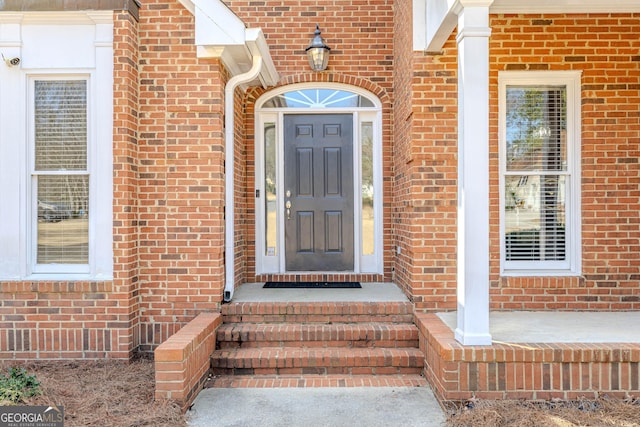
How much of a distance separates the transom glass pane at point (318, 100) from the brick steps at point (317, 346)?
2534mm

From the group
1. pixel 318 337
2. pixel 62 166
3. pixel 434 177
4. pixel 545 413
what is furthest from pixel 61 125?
pixel 545 413

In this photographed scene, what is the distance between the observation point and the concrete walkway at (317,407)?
3250mm

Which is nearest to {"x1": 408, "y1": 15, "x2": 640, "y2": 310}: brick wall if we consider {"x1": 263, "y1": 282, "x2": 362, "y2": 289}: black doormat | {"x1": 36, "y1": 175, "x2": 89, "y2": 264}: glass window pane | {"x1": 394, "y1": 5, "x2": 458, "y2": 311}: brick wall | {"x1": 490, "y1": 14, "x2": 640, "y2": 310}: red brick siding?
{"x1": 490, "y1": 14, "x2": 640, "y2": 310}: red brick siding

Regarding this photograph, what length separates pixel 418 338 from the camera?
13.9 feet

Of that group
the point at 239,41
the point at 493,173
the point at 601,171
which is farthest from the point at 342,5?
the point at 601,171

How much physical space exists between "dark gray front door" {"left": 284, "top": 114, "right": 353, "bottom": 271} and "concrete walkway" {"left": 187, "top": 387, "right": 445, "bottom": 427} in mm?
2257

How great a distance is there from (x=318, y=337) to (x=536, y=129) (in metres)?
3.03

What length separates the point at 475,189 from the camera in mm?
3422

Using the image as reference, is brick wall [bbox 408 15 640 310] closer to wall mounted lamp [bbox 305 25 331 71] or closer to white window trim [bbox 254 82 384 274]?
white window trim [bbox 254 82 384 274]

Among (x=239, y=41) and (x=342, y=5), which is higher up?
(x=342, y=5)

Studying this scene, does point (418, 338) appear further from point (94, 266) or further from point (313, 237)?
point (94, 266)

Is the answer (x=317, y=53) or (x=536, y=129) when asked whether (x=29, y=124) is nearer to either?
(x=317, y=53)

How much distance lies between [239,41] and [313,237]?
2547mm

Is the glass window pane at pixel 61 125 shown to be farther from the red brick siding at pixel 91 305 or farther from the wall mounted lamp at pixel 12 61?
the red brick siding at pixel 91 305
